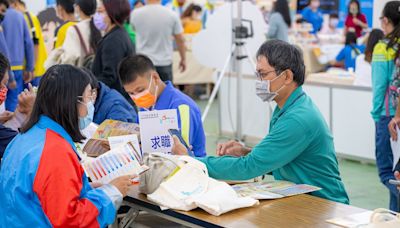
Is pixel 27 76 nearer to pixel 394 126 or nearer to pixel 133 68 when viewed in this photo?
pixel 133 68

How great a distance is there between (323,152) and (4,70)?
5.23ft

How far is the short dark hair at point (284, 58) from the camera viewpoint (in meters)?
3.25

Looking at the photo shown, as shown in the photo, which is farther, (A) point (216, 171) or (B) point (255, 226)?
(A) point (216, 171)

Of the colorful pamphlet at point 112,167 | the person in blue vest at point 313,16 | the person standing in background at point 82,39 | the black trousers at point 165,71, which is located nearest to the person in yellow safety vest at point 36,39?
the person standing in background at point 82,39

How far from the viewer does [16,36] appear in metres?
6.02

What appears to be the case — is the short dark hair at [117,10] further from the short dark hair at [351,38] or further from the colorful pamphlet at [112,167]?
the short dark hair at [351,38]

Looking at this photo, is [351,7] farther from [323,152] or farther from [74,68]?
→ [74,68]

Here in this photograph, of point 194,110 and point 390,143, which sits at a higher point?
point 194,110

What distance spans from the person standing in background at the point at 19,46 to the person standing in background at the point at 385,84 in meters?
2.88

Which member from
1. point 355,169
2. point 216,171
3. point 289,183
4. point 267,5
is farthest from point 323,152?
point 267,5

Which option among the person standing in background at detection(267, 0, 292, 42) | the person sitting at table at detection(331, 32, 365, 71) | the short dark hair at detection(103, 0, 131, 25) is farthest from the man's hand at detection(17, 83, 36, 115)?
the person sitting at table at detection(331, 32, 365, 71)

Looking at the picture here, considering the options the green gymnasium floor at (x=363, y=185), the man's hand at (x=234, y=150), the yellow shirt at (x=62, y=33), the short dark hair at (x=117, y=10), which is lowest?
the green gymnasium floor at (x=363, y=185)

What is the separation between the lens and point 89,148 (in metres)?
3.65

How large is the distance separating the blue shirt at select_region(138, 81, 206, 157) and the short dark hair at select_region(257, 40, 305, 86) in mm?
797
